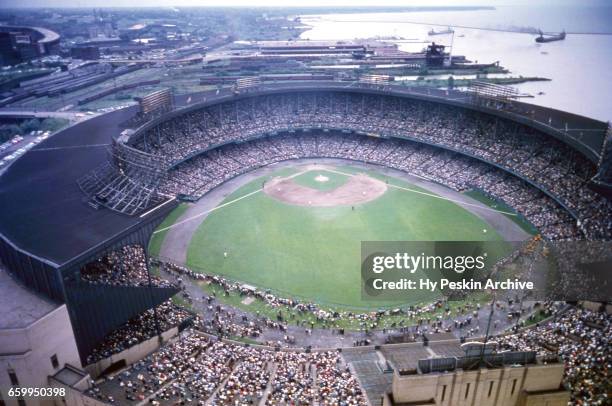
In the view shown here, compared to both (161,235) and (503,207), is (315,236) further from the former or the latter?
(503,207)

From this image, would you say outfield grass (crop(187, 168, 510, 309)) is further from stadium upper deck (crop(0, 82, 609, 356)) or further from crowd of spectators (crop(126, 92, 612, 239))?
stadium upper deck (crop(0, 82, 609, 356))

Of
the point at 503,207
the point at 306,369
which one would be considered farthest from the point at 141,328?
the point at 503,207

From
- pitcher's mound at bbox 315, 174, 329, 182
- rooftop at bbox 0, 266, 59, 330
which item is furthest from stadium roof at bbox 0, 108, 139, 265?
pitcher's mound at bbox 315, 174, 329, 182

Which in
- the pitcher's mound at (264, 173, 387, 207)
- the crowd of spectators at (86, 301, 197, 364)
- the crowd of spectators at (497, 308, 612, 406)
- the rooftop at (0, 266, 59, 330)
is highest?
the rooftop at (0, 266, 59, 330)

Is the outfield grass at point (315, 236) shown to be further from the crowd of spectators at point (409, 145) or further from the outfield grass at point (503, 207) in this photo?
the crowd of spectators at point (409, 145)

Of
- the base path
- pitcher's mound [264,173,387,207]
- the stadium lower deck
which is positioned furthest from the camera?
pitcher's mound [264,173,387,207]

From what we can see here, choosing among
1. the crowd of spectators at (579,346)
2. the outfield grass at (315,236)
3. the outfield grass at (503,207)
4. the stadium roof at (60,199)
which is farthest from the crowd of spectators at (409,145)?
the crowd of spectators at (579,346)

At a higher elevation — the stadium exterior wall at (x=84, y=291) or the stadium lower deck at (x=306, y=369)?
the stadium exterior wall at (x=84, y=291)
